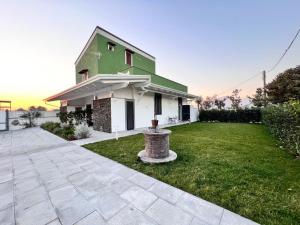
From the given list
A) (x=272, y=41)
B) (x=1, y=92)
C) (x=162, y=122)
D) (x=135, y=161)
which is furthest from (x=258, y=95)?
(x=1, y=92)

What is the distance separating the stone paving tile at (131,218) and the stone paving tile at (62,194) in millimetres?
942

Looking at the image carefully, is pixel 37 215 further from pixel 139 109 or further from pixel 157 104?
pixel 157 104

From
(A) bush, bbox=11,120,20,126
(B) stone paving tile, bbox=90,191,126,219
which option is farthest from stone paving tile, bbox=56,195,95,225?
(A) bush, bbox=11,120,20,126

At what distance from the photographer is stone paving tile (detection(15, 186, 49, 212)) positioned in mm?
2054

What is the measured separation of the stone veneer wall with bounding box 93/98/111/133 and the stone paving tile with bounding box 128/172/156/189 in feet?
19.0

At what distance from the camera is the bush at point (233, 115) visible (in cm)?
1459

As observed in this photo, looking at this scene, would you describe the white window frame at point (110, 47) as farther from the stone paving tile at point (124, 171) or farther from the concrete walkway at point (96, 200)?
the stone paving tile at point (124, 171)

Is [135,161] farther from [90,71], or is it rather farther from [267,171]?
[90,71]

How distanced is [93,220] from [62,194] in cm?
95

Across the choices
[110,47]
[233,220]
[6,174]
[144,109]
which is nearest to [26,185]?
[6,174]

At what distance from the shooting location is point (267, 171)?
312 cm

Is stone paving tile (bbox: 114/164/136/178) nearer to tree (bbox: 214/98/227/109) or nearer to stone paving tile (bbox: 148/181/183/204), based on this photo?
stone paving tile (bbox: 148/181/183/204)

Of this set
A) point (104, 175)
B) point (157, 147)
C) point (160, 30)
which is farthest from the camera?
point (160, 30)

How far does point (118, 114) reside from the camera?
28.0 feet
